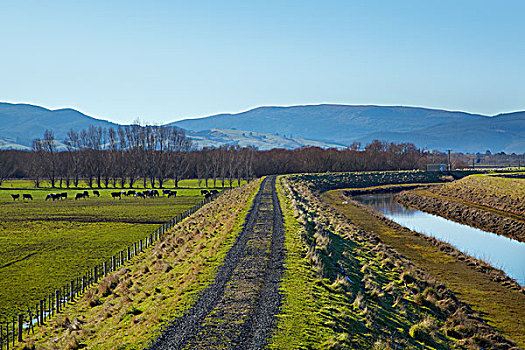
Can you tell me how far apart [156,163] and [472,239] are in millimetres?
88207

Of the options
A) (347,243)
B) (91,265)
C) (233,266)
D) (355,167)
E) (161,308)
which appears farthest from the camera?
(355,167)

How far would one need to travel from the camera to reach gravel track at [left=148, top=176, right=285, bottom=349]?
12961 mm

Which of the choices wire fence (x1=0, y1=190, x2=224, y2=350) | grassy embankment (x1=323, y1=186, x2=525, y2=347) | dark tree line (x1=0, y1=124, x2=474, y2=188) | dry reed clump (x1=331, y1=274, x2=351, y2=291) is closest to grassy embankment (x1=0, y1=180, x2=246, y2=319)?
wire fence (x1=0, y1=190, x2=224, y2=350)

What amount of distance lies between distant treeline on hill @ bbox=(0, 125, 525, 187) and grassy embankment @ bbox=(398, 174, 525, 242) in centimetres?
5427

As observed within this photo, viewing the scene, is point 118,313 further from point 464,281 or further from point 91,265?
point 464,281

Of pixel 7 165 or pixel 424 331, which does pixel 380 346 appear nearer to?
pixel 424 331

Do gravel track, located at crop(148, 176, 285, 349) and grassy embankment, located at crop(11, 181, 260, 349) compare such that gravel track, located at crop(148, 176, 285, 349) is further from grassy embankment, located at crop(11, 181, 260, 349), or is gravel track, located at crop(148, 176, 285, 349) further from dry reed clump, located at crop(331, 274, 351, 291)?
dry reed clump, located at crop(331, 274, 351, 291)

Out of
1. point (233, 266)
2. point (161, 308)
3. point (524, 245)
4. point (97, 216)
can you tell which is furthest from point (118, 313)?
point (97, 216)

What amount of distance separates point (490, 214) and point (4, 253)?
4882 cm

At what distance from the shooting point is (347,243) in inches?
1253

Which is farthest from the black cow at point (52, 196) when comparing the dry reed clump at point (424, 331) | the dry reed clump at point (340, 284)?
the dry reed clump at point (424, 331)

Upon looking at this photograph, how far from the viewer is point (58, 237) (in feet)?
129

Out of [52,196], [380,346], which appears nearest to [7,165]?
[52,196]

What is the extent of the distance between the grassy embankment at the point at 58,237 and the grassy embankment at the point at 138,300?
3.10 metres
